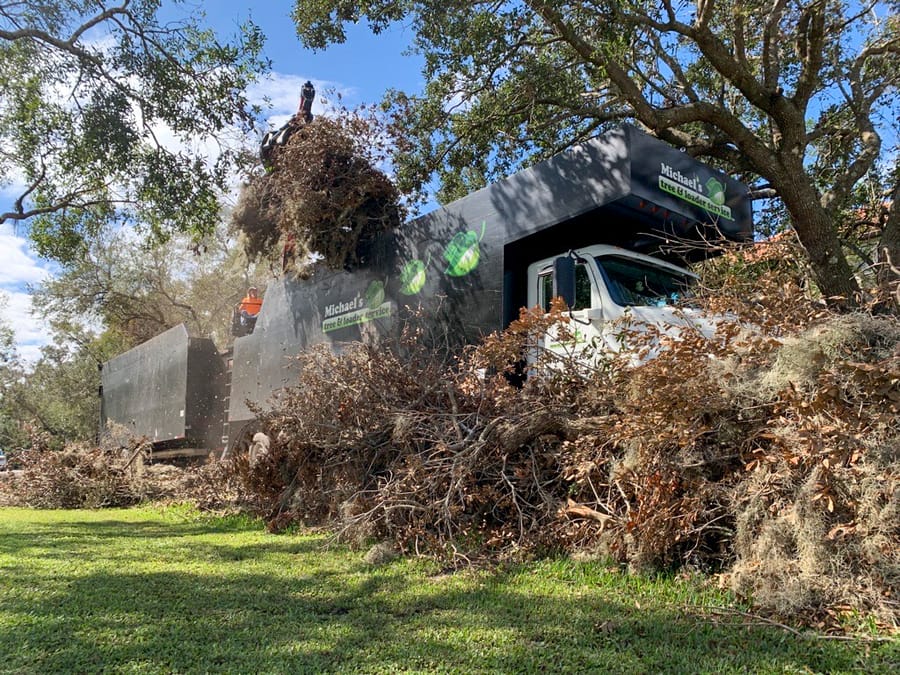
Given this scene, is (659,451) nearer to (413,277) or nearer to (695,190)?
(695,190)

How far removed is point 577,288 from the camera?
6691mm

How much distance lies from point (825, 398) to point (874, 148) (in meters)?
9.52

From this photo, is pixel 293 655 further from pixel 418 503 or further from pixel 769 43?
pixel 769 43

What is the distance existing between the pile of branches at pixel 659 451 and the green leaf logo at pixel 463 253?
0.96 metres

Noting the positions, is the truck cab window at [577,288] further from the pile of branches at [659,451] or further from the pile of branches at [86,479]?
the pile of branches at [86,479]

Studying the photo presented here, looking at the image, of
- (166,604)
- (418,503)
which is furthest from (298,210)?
(166,604)

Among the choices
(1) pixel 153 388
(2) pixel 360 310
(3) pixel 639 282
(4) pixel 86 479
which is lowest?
(4) pixel 86 479

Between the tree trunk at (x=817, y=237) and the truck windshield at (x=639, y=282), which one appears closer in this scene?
the truck windshield at (x=639, y=282)

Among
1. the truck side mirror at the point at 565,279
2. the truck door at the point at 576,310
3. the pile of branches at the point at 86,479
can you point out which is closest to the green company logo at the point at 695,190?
the truck door at the point at 576,310

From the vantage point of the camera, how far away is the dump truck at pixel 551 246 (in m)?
6.48

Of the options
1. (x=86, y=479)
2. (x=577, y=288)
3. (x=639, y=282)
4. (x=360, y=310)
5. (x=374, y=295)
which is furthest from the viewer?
(x=86, y=479)

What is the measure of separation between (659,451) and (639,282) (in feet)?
9.03

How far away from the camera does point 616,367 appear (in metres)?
5.32

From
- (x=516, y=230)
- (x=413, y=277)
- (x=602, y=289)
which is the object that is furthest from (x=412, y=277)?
(x=602, y=289)
